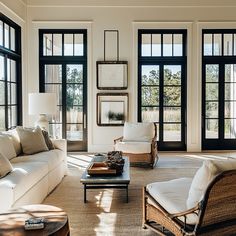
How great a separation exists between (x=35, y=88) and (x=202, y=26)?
4517 millimetres

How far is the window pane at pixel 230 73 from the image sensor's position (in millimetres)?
9125

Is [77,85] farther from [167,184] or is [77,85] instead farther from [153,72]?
[167,184]

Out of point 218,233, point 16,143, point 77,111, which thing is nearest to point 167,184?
point 218,233

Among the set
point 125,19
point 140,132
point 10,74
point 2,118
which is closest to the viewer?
point 2,118

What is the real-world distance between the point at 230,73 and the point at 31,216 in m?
7.61

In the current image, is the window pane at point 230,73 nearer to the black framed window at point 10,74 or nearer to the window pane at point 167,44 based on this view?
the window pane at point 167,44

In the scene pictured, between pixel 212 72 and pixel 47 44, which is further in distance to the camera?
pixel 212 72

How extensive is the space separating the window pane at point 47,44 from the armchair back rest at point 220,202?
709 cm

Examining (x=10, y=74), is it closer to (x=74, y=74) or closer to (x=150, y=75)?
(x=74, y=74)

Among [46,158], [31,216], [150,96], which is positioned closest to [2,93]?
[46,158]

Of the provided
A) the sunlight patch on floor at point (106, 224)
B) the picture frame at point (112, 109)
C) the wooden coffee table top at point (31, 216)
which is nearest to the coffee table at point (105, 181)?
the sunlight patch on floor at point (106, 224)

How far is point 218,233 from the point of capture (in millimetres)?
2885

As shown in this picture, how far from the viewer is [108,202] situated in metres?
4.72

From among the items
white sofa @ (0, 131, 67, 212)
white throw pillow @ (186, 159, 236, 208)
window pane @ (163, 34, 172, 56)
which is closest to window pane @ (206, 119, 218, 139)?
window pane @ (163, 34, 172, 56)
